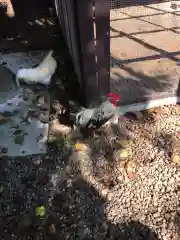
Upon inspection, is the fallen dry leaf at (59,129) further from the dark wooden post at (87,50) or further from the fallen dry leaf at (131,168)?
the fallen dry leaf at (131,168)

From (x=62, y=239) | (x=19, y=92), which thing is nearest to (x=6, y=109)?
(x=19, y=92)

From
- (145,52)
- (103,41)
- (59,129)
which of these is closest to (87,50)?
(103,41)

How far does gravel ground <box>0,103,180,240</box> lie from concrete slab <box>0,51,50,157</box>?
0.55 ft

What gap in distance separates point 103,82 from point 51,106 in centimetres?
85

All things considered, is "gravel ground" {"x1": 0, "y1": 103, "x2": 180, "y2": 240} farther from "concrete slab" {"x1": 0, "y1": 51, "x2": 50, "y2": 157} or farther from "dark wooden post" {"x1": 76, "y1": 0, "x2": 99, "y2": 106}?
"dark wooden post" {"x1": 76, "y1": 0, "x2": 99, "y2": 106}

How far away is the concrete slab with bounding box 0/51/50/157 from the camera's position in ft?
10.6

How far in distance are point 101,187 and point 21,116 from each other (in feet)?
4.48

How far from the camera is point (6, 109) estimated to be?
3684mm

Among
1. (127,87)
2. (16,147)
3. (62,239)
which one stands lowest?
(62,239)

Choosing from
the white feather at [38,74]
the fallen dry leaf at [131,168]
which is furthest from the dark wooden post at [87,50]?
the white feather at [38,74]

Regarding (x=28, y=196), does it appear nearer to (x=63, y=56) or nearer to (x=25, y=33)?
(x=63, y=56)

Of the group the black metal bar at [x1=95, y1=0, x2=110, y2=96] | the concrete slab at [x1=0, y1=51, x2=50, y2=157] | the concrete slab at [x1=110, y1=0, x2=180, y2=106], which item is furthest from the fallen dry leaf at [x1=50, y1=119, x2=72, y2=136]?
the concrete slab at [x1=110, y1=0, x2=180, y2=106]

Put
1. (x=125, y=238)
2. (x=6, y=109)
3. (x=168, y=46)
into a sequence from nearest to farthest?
(x=125, y=238) < (x=6, y=109) < (x=168, y=46)

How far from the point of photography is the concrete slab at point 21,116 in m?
3.22
